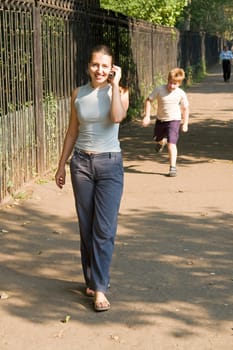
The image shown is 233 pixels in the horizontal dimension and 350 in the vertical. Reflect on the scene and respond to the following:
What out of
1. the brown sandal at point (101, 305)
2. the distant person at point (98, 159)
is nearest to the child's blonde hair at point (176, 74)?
the distant person at point (98, 159)

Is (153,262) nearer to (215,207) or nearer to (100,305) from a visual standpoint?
(100,305)

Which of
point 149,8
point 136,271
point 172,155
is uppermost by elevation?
point 149,8

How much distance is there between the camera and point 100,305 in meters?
5.55

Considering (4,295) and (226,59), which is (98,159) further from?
(226,59)

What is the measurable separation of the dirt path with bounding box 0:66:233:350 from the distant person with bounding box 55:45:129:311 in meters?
0.36

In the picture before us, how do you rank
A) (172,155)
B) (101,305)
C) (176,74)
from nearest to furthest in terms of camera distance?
(101,305) → (176,74) → (172,155)

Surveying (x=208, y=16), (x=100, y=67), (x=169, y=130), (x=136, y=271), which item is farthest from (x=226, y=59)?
(x=208, y=16)

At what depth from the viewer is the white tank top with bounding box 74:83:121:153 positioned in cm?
548

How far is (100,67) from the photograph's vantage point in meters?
5.45

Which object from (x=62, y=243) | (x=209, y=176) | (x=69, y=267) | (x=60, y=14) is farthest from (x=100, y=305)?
(x=60, y=14)

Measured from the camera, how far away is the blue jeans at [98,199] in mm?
5555

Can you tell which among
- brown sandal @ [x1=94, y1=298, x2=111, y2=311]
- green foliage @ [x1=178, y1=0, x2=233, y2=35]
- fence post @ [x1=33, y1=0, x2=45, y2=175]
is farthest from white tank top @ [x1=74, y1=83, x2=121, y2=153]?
green foliage @ [x1=178, y1=0, x2=233, y2=35]

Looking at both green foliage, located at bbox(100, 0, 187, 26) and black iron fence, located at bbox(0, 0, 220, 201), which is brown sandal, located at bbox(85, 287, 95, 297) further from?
green foliage, located at bbox(100, 0, 187, 26)

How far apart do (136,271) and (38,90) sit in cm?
446
